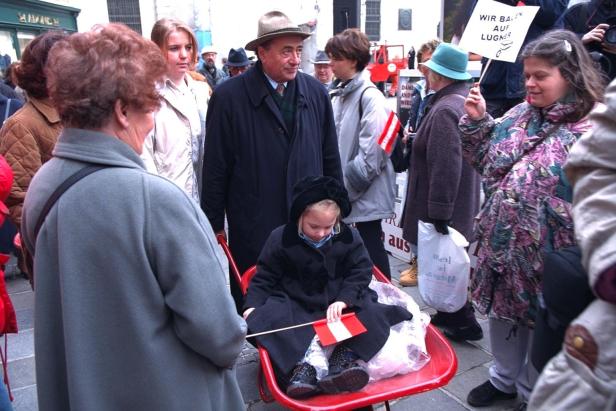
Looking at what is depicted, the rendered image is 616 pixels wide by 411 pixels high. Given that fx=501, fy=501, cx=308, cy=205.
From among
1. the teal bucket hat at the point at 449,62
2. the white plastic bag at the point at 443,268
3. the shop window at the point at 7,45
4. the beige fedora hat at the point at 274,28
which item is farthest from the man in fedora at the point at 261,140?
the shop window at the point at 7,45

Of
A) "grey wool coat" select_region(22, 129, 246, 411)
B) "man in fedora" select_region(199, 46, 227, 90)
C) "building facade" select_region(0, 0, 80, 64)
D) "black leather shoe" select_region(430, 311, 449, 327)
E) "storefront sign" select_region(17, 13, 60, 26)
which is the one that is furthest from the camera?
"storefront sign" select_region(17, 13, 60, 26)

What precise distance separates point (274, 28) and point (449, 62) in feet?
4.08

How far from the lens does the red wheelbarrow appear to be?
2.05 meters

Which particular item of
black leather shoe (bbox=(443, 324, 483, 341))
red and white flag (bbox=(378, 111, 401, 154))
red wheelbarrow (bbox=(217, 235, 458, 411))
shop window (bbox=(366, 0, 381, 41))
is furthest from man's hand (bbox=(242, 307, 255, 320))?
shop window (bbox=(366, 0, 381, 41))

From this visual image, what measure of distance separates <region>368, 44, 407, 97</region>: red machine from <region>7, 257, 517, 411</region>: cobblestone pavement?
1724cm

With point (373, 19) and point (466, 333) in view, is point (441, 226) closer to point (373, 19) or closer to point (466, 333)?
point (466, 333)

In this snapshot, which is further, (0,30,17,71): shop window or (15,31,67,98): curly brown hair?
(0,30,17,71): shop window

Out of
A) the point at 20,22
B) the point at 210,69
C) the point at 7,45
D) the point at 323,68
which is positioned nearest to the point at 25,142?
the point at 323,68

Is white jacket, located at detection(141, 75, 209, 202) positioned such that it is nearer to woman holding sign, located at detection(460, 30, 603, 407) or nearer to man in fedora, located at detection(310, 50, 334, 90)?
woman holding sign, located at detection(460, 30, 603, 407)

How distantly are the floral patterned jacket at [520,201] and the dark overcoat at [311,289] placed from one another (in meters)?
0.50

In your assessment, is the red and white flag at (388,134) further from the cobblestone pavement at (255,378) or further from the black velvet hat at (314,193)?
the cobblestone pavement at (255,378)

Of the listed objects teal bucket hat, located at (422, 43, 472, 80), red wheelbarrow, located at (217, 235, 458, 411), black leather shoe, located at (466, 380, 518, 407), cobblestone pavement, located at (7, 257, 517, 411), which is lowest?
cobblestone pavement, located at (7, 257, 517, 411)

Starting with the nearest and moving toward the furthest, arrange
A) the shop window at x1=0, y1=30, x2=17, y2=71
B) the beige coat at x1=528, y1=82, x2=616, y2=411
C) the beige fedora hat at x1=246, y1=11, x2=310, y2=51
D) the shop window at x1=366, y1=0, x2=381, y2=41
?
the beige coat at x1=528, y1=82, x2=616, y2=411, the beige fedora hat at x1=246, y1=11, x2=310, y2=51, the shop window at x1=0, y1=30, x2=17, y2=71, the shop window at x1=366, y1=0, x2=381, y2=41

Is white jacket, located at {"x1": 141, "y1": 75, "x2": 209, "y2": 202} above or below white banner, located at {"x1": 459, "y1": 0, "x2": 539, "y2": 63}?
below
